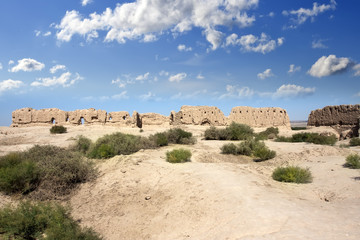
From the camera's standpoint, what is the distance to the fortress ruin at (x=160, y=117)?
1142 inches

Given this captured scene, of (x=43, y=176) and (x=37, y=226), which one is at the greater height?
(x=43, y=176)

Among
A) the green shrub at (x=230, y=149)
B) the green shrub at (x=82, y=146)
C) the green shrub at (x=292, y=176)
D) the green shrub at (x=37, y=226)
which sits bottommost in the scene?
the green shrub at (x=37, y=226)

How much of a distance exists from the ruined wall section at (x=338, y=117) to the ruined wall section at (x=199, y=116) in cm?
1105

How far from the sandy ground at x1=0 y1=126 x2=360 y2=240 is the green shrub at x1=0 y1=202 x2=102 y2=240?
0.81 meters

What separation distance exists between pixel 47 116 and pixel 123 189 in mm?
26576

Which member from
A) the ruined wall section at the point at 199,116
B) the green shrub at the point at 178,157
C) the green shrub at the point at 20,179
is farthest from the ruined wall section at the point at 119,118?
the green shrub at the point at 20,179

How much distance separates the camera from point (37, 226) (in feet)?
14.8

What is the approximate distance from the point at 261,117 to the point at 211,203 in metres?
28.2

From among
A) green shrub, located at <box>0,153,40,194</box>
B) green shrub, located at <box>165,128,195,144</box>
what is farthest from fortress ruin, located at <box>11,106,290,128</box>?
green shrub, located at <box>0,153,40,194</box>

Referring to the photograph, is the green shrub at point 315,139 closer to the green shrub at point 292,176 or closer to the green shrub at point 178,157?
the green shrub at point 292,176

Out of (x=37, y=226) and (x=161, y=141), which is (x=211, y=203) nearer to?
(x=37, y=226)

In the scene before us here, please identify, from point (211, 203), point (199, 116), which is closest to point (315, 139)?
point (211, 203)

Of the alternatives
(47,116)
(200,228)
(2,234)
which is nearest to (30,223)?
(2,234)

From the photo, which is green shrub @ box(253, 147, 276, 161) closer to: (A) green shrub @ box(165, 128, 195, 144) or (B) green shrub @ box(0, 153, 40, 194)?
(A) green shrub @ box(165, 128, 195, 144)
